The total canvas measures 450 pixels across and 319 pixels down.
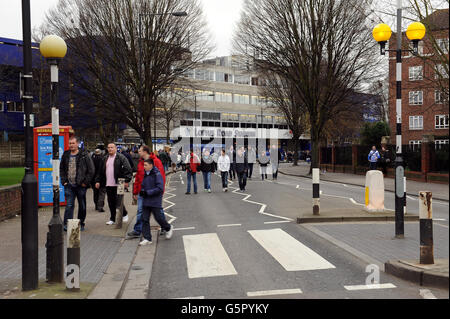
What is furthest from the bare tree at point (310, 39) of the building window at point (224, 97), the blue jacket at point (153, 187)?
the building window at point (224, 97)

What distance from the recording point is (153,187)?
8531 millimetres

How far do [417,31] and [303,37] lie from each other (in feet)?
62.5

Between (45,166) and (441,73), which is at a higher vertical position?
(441,73)

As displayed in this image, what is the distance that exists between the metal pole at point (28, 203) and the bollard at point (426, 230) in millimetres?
4618

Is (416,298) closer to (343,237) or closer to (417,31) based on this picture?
(343,237)

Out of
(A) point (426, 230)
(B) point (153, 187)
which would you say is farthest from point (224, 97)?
(A) point (426, 230)

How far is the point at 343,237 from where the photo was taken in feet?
27.8

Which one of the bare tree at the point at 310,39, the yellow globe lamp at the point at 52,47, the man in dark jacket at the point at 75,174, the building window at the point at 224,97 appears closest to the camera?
the yellow globe lamp at the point at 52,47

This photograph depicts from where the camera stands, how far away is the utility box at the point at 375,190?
10672 mm

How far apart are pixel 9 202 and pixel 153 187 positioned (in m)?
5.00

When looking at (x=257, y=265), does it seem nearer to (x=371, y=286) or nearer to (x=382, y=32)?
(x=371, y=286)

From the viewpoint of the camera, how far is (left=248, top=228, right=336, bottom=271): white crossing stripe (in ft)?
21.5

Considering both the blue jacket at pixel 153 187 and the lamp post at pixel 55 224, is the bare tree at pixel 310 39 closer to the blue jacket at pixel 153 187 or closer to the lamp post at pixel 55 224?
the blue jacket at pixel 153 187
